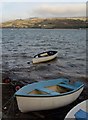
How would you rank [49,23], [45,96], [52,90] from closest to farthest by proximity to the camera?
[45,96]
[52,90]
[49,23]

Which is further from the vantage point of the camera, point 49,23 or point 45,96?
point 49,23

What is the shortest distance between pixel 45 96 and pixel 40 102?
0.35 metres

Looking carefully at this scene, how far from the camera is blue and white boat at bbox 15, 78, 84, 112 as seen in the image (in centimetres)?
1112

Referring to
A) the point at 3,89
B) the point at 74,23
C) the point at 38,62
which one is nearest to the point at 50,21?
the point at 74,23

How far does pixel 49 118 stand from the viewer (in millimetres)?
11438

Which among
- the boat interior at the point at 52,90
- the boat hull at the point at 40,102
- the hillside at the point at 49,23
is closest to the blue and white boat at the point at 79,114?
the boat hull at the point at 40,102

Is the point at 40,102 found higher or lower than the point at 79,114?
lower

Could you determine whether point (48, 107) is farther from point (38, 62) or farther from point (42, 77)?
point (38, 62)

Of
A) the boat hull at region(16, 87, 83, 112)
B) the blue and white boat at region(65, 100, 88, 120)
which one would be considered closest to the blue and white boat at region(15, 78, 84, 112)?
the boat hull at region(16, 87, 83, 112)

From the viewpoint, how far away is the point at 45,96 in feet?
37.1

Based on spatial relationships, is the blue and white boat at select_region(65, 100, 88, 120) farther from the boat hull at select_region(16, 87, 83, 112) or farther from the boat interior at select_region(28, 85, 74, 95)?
the boat interior at select_region(28, 85, 74, 95)

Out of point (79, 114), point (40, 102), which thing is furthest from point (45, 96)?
point (79, 114)

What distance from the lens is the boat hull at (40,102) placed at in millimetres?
11094

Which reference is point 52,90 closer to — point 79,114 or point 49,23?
point 79,114
